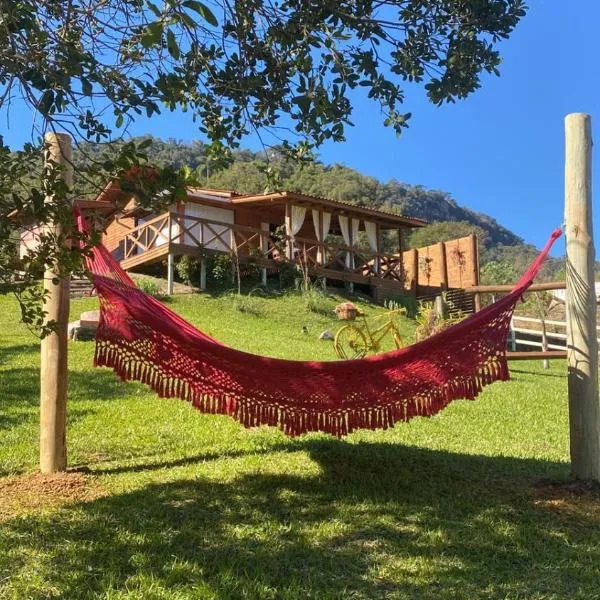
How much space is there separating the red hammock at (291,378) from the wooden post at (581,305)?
0.37 m

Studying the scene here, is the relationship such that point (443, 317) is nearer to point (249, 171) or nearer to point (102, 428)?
point (102, 428)

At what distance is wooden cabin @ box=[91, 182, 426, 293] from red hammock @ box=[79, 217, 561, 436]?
26.5 feet

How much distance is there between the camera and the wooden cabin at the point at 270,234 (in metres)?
11.7

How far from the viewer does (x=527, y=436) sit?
13.7 feet

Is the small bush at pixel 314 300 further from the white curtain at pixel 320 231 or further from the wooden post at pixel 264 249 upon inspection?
the white curtain at pixel 320 231

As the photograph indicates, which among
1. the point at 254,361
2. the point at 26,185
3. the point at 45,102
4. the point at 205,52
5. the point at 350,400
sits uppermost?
the point at 205,52

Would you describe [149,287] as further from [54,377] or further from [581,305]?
[581,305]

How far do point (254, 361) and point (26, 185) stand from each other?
3.51 feet

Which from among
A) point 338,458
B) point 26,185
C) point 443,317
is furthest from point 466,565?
point 443,317

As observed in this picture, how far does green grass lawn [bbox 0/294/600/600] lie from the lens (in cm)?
185

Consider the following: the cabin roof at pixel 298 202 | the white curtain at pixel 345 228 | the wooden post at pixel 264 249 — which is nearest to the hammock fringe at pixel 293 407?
the wooden post at pixel 264 249

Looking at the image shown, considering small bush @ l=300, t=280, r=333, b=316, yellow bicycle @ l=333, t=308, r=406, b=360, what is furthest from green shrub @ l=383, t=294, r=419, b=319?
yellow bicycle @ l=333, t=308, r=406, b=360

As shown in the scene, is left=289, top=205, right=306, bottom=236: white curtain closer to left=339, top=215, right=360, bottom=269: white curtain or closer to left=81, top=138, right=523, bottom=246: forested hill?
left=339, top=215, right=360, bottom=269: white curtain

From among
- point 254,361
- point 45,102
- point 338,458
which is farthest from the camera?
point 338,458
